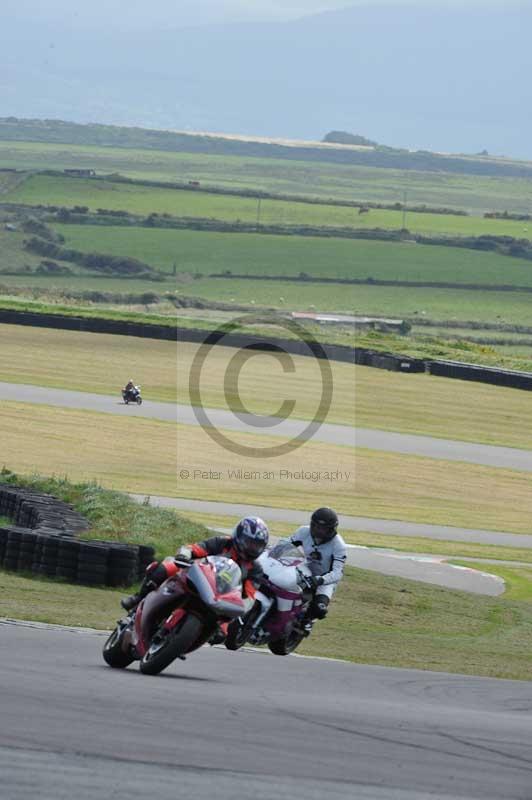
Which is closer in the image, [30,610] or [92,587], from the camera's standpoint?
[30,610]

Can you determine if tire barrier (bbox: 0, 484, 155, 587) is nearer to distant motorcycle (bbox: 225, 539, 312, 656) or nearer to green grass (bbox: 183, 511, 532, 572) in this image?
distant motorcycle (bbox: 225, 539, 312, 656)

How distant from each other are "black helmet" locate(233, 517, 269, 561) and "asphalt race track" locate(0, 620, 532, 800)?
0.90 m

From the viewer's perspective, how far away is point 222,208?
168m

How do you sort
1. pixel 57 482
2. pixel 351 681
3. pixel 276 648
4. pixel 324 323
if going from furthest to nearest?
pixel 324 323 → pixel 57 482 → pixel 276 648 → pixel 351 681

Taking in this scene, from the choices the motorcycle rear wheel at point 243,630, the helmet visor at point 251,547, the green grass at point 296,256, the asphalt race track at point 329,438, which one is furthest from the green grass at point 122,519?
the green grass at point 296,256

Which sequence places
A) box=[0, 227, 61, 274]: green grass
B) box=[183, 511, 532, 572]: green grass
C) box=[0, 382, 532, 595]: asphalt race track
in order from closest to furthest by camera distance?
box=[183, 511, 532, 572]: green grass → box=[0, 382, 532, 595]: asphalt race track → box=[0, 227, 61, 274]: green grass

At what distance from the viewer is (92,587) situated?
16.7 metres

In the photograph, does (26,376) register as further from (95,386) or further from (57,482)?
(57,482)

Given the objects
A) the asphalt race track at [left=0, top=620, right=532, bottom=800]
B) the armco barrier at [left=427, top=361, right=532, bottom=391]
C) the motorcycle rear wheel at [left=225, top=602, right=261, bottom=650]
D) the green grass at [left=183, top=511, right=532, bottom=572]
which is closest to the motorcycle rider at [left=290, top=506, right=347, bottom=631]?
the motorcycle rear wheel at [left=225, top=602, right=261, bottom=650]

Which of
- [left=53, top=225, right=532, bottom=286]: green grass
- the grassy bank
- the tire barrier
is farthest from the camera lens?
[left=53, top=225, right=532, bottom=286]: green grass

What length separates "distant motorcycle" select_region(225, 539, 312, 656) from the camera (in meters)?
12.0

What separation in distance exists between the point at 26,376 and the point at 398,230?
4525 inches

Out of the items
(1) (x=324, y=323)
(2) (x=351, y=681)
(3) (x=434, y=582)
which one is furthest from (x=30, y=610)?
(1) (x=324, y=323)

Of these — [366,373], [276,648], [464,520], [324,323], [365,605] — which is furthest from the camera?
[324,323]
